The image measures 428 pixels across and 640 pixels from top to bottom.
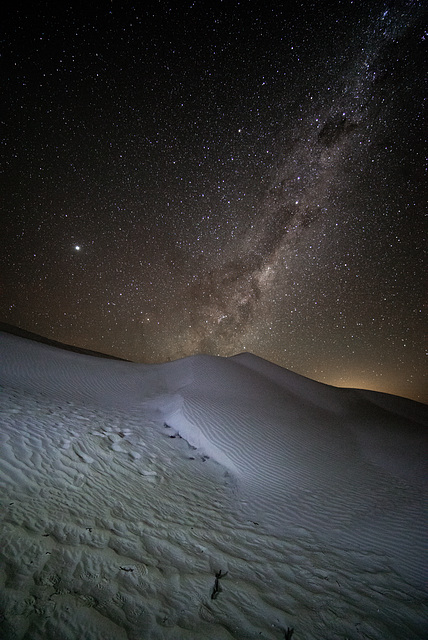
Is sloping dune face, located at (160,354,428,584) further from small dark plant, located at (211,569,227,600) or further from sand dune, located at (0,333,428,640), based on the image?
small dark plant, located at (211,569,227,600)

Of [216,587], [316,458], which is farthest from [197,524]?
[316,458]

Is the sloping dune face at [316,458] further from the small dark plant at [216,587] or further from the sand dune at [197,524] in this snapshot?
the small dark plant at [216,587]

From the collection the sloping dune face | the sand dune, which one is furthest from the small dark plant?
the sloping dune face

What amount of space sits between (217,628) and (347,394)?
18.2 metres

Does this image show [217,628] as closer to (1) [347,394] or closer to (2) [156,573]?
(2) [156,573]

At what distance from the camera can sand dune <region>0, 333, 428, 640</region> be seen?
77.6 inches

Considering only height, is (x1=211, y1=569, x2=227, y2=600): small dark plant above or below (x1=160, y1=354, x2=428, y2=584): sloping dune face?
below

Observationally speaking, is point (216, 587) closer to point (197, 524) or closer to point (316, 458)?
point (197, 524)

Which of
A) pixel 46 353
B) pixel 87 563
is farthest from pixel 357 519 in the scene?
pixel 46 353

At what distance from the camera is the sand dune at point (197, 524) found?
197cm

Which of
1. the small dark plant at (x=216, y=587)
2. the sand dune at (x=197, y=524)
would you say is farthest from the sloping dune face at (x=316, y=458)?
the small dark plant at (x=216, y=587)

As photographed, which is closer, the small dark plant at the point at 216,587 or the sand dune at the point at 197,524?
the sand dune at the point at 197,524

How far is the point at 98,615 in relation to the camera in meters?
1.79

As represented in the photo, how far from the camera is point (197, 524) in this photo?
3.45m
